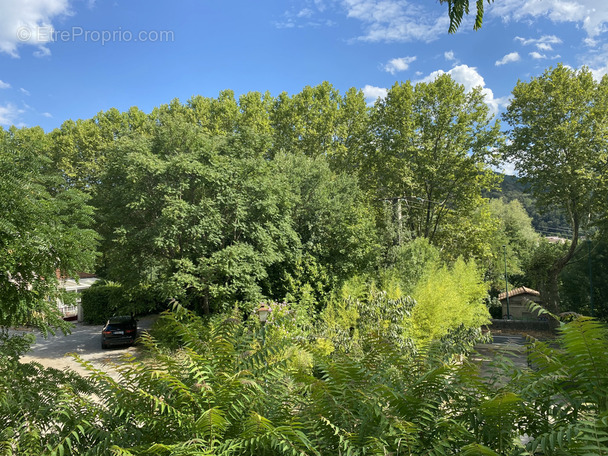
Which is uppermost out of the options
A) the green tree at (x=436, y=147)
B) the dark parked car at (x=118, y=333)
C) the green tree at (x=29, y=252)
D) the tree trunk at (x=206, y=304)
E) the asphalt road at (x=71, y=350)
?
the green tree at (x=436, y=147)

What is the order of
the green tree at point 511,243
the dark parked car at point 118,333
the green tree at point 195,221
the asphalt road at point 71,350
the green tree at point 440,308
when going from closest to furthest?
1. the green tree at point 440,308
2. the green tree at point 195,221
3. the asphalt road at point 71,350
4. the dark parked car at point 118,333
5. the green tree at point 511,243

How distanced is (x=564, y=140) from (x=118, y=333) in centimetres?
2377

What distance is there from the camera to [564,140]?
21484 millimetres

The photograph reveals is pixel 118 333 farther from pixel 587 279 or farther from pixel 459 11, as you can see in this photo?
pixel 587 279

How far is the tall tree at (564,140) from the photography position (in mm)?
21328

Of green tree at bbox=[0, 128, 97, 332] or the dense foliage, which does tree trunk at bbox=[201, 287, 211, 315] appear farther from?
the dense foliage

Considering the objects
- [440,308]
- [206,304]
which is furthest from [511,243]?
[206,304]

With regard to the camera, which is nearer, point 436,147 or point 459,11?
point 459,11

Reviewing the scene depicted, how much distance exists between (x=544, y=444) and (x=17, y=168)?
6.67m

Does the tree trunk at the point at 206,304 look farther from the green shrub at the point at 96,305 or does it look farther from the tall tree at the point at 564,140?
the tall tree at the point at 564,140

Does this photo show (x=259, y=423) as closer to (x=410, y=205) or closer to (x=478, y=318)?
(x=478, y=318)

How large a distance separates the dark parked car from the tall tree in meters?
22.1

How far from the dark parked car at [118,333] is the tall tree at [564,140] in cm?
2208

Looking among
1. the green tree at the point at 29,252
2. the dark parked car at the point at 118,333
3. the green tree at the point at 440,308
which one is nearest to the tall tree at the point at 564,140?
the green tree at the point at 440,308
